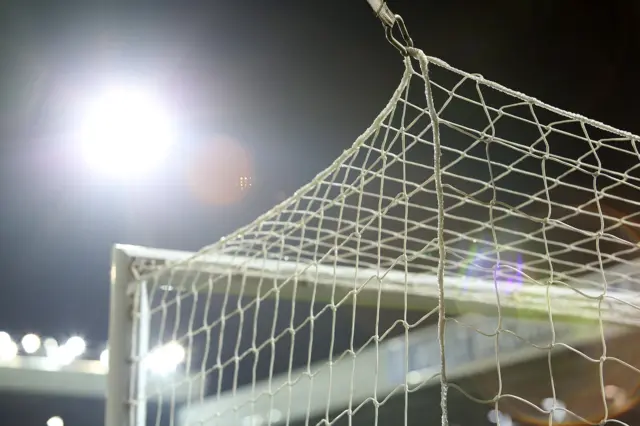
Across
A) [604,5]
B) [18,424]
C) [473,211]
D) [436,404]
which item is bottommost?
[436,404]

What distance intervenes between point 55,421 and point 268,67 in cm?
143

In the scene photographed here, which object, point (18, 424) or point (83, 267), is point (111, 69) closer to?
point (83, 267)

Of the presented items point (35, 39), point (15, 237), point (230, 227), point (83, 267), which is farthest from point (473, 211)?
point (15, 237)

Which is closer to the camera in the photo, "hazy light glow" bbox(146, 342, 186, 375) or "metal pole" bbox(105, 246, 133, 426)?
"metal pole" bbox(105, 246, 133, 426)

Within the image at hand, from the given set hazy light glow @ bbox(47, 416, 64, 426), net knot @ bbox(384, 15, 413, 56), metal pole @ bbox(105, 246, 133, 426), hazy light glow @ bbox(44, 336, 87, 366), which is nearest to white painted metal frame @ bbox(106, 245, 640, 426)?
metal pole @ bbox(105, 246, 133, 426)

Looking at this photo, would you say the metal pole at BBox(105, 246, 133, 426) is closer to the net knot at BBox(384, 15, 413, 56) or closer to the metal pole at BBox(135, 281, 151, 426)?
the metal pole at BBox(135, 281, 151, 426)

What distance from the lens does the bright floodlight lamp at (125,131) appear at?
4.85ft

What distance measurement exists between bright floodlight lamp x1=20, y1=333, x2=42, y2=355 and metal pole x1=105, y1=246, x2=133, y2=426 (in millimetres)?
1201

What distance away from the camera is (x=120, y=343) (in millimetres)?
921

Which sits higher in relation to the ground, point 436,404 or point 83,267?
point 83,267

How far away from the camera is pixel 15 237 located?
1.90 m

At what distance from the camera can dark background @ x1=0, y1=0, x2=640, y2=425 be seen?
132 cm

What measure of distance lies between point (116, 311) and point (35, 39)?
732 millimetres

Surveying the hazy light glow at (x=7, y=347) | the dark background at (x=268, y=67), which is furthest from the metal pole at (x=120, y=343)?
the hazy light glow at (x=7, y=347)
